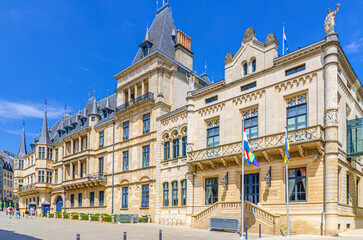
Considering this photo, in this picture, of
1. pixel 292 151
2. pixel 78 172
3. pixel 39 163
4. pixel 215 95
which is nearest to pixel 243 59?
pixel 215 95

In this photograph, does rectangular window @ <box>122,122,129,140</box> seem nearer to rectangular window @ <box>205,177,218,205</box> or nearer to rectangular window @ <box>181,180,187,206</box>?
rectangular window @ <box>181,180,187,206</box>

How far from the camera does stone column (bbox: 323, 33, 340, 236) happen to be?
64.0ft

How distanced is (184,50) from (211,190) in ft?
61.2

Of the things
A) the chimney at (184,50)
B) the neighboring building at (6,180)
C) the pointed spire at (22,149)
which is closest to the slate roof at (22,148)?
the pointed spire at (22,149)

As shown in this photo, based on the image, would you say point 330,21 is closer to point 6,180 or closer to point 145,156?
point 145,156

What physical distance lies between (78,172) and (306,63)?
34.5 meters

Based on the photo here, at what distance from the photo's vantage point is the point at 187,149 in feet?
96.0

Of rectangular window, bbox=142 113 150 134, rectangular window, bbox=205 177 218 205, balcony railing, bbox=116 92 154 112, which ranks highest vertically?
balcony railing, bbox=116 92 154 112

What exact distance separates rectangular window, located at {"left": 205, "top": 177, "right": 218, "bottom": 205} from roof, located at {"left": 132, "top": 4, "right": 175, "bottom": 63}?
53.3 feet

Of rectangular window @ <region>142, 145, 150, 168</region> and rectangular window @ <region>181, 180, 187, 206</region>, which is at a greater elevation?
rectangular window @ <region>142, 145, 150, 168</region>

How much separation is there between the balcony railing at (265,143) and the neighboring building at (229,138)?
0.07 m

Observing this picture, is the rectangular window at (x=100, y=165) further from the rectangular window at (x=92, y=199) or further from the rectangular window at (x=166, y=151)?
the rectangular window at (x=166, y=151)

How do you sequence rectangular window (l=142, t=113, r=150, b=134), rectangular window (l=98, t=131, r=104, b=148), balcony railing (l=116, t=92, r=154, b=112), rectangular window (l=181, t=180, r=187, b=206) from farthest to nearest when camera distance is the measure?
rectangular window (l=98, t=131, r=104, b=148) → rectangular window (l=142, t=113, r=150, b=134) → balcony railing (l=116, t=92, r=154, b=112) → rectangular window (l=181, t=180, r=187, b=206)

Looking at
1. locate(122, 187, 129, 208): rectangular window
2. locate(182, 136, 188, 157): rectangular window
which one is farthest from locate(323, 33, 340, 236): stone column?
locate(122, 187, 129, 208): rectangular window
